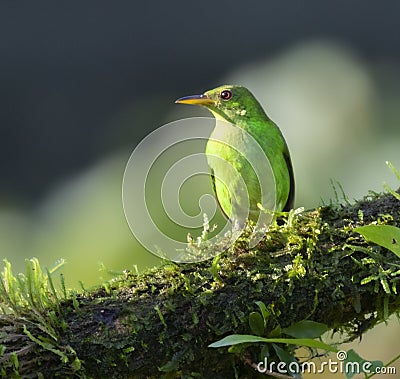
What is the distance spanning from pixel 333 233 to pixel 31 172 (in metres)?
2.99

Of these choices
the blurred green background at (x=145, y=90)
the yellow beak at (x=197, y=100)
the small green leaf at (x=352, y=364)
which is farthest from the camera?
the blurred green background at (x=145, y=90)

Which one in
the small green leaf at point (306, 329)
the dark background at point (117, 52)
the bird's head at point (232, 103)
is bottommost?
the small green leaf at point (306, 329)

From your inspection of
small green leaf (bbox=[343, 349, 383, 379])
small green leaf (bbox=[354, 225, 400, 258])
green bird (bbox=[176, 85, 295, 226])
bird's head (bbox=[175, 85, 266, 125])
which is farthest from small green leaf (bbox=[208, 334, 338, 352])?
bird's head (bbox=[175, 85, 266, 125])

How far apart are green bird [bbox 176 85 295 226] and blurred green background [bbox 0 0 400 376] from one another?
3.61 feet

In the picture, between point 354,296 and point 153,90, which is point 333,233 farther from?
point 153,90

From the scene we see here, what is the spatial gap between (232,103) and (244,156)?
8.9 inches

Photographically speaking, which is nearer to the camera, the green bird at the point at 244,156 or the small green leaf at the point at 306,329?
the small green leaf at the point at 306,329

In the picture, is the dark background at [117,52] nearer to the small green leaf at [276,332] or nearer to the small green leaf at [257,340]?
the small green leaf at [276,332]

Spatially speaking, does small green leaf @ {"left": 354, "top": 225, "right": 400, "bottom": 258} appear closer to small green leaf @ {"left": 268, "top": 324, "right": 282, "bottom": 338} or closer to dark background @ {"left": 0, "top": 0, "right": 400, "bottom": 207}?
small green leaf @ {"left": 268, "top": 324, "right": 282, "bottom": 338}

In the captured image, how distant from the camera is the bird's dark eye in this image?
2.34 metres

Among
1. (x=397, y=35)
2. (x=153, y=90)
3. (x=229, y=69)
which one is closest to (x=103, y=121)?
(x=153, y=90)

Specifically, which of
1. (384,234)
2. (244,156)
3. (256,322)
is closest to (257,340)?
(256,322)

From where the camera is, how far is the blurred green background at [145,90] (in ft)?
11.9

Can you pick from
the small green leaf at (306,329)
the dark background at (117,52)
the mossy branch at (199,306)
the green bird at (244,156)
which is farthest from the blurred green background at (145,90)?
the small green leaf at (306,329)
